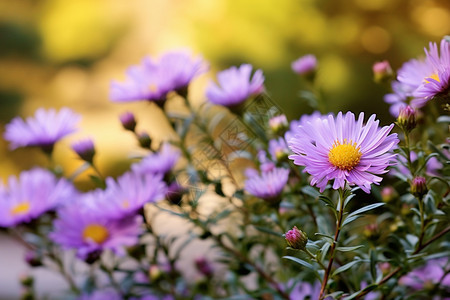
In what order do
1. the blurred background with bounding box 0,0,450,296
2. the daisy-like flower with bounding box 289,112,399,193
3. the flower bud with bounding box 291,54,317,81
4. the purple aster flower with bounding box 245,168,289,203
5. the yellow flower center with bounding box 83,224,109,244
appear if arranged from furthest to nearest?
the blurred background with bounding box 0,0,450,296, the flower bud with bounding box 291,54,317,81, the yellow flower center with bounding box 83,224,109,244, the purple aster flower with bounding box 245,168,289,203, the daisy-like flower with bounding box 289,112,399,193

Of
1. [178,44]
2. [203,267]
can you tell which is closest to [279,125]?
[203,267]

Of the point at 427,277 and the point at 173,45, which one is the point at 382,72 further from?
the point at 173,45

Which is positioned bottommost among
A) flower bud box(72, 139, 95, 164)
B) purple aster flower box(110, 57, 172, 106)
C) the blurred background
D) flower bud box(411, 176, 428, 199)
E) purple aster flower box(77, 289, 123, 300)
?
flower bud box(411, 176, 428, 199)

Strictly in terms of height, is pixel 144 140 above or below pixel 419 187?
above

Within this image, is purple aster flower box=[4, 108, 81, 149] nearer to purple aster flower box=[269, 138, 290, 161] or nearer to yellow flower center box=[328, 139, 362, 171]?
purple aster flower box=[269, 138, 290, 161]

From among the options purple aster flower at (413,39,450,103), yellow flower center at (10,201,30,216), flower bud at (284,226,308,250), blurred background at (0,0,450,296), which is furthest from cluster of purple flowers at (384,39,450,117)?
blurred background at (0,0,450,296)

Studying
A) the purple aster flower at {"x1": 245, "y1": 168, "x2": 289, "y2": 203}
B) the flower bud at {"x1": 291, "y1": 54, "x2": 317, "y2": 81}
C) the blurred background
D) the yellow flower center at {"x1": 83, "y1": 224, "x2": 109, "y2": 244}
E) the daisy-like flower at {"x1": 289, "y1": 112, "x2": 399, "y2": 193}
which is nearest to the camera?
the daisy-like flower at {"x1": 289, "y1": 112, "x2": 399, "y2": 193}

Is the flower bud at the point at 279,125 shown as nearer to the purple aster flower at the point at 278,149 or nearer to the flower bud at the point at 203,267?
the purple aster flower at the point at 278,149
